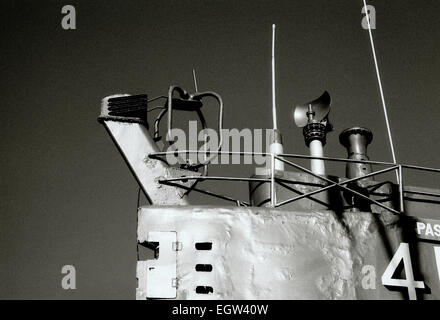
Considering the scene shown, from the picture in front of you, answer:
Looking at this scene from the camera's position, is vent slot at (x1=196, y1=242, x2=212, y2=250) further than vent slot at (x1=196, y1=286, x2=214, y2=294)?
Yes

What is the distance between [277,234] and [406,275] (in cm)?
210

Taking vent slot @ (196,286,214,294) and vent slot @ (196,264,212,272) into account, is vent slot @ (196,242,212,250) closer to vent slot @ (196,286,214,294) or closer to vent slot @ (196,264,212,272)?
vent slot @ (196,264,212,272)

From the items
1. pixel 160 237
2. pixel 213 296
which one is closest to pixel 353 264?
pixel 213 296

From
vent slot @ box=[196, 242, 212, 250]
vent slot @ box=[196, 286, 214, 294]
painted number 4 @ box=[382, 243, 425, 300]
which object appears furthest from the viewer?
painted number 4 @ box=[382, 243, 425, 300]

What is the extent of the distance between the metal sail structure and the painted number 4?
0.05 ft

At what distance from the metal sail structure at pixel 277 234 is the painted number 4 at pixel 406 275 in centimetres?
2

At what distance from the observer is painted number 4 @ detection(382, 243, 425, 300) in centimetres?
1058

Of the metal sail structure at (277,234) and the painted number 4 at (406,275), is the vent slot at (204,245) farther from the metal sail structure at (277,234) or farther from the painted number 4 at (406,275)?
the painted number 4 at (406,275)

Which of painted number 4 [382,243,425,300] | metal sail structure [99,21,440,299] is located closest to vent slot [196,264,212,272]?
metal sail structure [99,21,440,299]

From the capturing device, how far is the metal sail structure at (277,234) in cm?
1020

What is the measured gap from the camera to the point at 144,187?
38.8 ft

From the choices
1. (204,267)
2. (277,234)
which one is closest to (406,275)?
(277,234)
